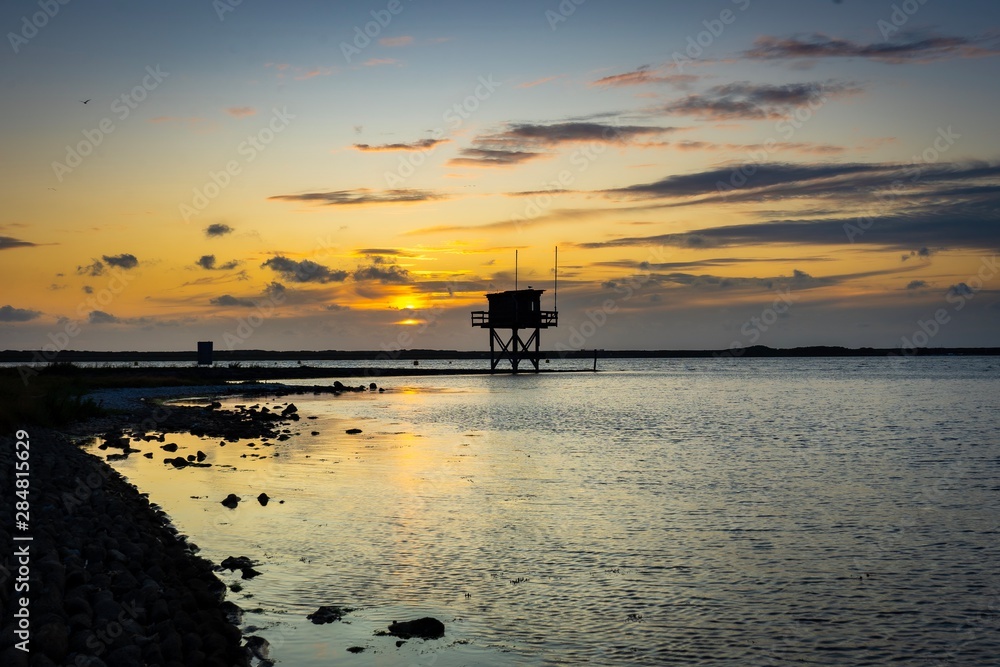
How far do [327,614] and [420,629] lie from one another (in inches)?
58.2

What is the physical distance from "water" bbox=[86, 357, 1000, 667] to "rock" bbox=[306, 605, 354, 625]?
0.18 m

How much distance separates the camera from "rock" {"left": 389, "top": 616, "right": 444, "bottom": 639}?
34.9 ft

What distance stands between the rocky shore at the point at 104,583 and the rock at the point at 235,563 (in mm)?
265

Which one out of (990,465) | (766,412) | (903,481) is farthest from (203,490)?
(766,412)

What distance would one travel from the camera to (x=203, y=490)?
70.5 ft

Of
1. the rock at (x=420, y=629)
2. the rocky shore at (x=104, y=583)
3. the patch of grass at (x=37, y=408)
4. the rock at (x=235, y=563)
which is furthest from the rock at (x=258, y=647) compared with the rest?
the patch of grass at (x=37, y=408)

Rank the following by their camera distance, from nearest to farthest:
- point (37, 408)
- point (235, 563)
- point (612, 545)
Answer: point (235, 563), point (612, 545), point (37, 408)

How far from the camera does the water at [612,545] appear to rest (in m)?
10.6

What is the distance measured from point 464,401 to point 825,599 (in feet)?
176

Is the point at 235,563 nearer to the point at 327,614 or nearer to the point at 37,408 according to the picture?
the point at 327,614

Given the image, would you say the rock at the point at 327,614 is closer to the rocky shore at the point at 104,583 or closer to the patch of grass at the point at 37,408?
the rocky shore at the point at 104,583

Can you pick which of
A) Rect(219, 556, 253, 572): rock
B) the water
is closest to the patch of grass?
the water

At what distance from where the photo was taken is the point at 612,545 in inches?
615

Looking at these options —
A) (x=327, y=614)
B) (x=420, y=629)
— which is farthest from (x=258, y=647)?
(x=420, y=629)
